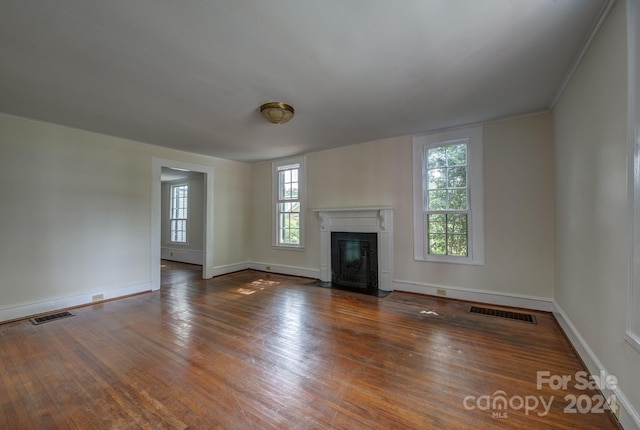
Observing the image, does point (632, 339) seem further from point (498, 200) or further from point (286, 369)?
point (498, 200)

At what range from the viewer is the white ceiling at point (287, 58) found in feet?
5.56

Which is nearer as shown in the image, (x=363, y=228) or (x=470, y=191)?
(x=470, y=191)

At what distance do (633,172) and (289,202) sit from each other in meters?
5.07

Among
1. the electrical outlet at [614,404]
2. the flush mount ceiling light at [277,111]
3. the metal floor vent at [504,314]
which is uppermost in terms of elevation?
the flush mount ceiling light at [277,111]

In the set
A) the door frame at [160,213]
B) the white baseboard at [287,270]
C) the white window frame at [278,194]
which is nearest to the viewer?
the door frame at [160,213]

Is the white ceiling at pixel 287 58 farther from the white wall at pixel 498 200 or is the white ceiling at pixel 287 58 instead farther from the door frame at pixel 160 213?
the door frame at pixel 160 213

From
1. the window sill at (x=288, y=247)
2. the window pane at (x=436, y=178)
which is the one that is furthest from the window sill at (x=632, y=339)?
the window sill at (x=288, y=247)

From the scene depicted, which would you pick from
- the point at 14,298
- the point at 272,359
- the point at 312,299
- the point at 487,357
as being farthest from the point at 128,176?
the point at 487,357

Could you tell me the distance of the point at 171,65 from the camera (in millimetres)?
2266

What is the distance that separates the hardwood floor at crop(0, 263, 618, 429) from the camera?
5.46 feet

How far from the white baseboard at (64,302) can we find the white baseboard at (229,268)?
1363 mm

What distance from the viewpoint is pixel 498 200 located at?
3.64m

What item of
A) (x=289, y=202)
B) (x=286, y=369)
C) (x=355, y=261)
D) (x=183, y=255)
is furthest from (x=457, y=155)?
(x=183, y=255)

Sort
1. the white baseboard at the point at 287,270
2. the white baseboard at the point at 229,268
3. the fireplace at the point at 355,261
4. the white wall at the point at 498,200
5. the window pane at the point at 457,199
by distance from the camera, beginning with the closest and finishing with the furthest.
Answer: the white wall at the point at 498,200 → the window pane at the point at 457,199 → the fireplace at the point at 355,261 → the white baseboard at the point at 287,270 → the white baseboard at the point at 229,268
